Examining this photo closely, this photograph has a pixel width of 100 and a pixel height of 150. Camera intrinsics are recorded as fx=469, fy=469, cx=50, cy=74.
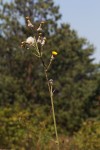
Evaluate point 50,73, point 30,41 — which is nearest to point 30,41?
point 30,41

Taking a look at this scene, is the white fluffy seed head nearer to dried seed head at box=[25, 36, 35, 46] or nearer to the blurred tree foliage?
dried seed head at box=[25, 36, 35, 46]

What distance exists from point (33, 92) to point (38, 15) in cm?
629

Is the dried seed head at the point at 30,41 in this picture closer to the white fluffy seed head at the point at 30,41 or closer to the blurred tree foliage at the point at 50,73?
the white fluffy seed head at the point at 30,41

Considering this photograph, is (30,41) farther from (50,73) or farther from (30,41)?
(50,73)

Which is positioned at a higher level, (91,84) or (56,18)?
(56,18)

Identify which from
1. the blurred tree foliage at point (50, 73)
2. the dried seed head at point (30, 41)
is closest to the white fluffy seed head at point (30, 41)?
the dried seed head at point (30, 41)

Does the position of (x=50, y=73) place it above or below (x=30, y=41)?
above

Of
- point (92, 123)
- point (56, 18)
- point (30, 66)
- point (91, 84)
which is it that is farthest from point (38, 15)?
point (92, 123)

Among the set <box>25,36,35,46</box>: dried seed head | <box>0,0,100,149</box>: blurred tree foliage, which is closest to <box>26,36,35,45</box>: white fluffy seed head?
<box>25,36,35,46</box>: dried seed head

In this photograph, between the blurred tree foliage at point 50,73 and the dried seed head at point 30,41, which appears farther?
the blurred tree foliage at point 50,73

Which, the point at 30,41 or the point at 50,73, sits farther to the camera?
the point at 50,73

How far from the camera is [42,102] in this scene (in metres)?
36.3

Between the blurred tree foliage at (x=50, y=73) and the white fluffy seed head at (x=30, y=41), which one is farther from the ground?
the blurred tree foliage at (x=50, y=73)

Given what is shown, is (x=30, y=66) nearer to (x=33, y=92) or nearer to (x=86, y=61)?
(x=33, y=92)
